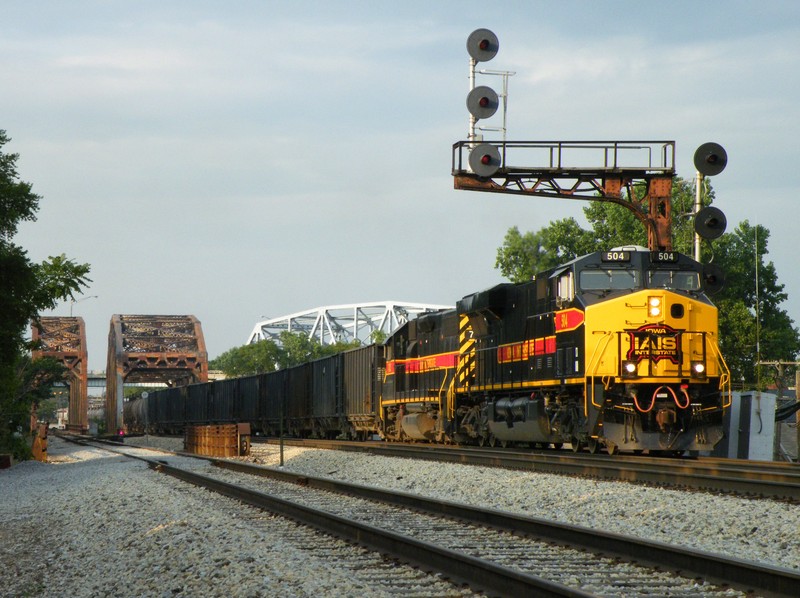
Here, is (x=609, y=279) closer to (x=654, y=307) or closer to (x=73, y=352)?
(x=654, y=307)

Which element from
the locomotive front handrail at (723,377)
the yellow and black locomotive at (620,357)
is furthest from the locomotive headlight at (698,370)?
the locomotive front handrail at (723,377)

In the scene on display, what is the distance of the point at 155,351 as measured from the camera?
10344cm

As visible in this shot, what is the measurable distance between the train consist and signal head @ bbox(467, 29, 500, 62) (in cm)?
689

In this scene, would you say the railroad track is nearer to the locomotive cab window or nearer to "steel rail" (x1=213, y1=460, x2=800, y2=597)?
the locomotive cab window

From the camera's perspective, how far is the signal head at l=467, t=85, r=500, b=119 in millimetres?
26984

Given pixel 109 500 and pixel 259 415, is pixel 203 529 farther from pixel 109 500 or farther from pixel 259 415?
pixel 259 415

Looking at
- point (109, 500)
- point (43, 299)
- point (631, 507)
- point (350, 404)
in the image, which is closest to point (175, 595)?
point (631, 507)

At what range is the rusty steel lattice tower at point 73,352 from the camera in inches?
4222

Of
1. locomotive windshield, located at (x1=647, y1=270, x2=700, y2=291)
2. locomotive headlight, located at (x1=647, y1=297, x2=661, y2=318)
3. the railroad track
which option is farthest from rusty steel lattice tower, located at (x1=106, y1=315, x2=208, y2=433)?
locomotive headlight, located at (x1=647, y1=297, x2=661, y2=318)

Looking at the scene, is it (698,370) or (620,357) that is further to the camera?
(698,370)

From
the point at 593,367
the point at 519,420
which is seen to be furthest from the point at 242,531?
the point at 519,420

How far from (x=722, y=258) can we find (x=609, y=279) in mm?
53400

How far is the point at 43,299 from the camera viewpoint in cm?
2823

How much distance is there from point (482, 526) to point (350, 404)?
87.5ft
